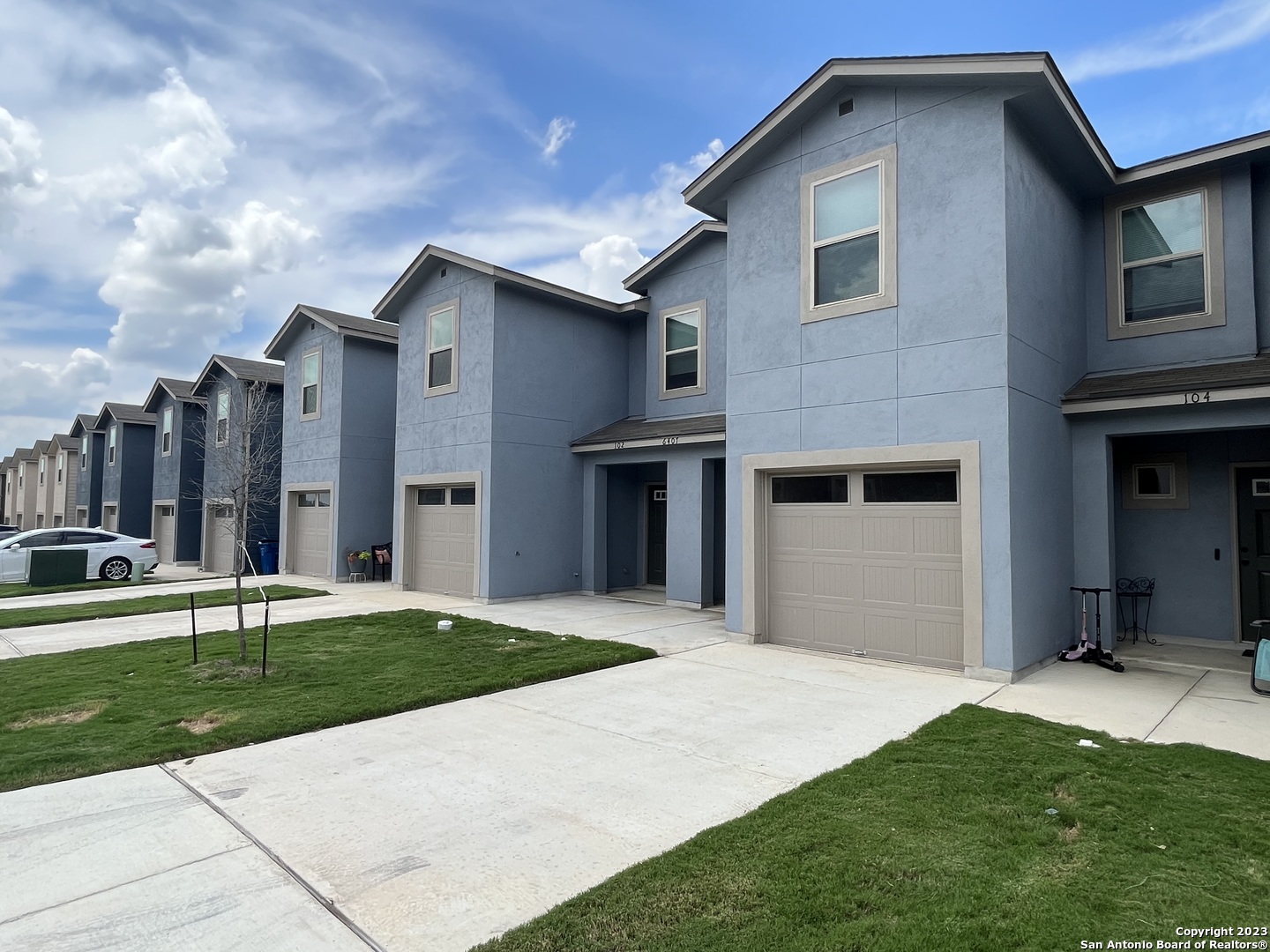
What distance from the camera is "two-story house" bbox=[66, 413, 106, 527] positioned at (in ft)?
107

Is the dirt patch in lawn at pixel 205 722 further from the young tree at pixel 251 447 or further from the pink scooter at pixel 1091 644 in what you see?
the young tree at pixel 251 447

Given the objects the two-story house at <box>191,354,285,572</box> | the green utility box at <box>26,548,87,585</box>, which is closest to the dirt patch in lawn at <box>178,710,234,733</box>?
the two-story house at <box>191,354,285,572</box>

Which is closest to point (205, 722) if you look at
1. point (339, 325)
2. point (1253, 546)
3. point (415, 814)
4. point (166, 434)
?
point (415, 814)

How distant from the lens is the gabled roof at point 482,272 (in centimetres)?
1405

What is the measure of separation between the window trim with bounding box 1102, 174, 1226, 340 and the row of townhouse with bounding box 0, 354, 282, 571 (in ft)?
56.5

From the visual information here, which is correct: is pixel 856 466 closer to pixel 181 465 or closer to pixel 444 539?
pixel 444 539

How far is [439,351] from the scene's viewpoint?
1552cm

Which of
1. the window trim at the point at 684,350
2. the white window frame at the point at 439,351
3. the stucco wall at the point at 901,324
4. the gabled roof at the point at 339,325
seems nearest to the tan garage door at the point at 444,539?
the white window frame at the point at 439,351

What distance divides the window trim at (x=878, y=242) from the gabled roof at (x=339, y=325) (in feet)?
37.7

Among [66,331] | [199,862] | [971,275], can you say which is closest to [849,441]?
[971,275]

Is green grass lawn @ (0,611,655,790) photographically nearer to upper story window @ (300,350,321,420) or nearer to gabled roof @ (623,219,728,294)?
gabled roof @ (623,219,728,294)

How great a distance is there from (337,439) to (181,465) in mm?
11465

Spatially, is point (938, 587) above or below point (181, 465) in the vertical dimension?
below

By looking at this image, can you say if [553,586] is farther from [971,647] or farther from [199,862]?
[199,862]
